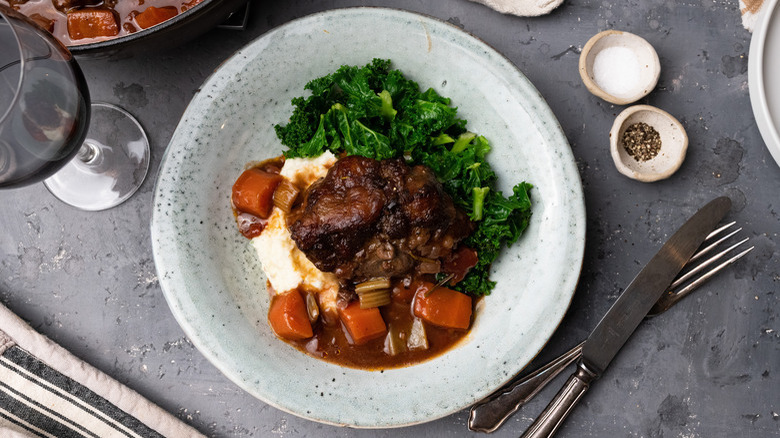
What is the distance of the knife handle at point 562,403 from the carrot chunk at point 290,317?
188 centimetres

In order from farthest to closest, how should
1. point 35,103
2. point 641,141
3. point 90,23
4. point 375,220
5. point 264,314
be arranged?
point 641,141 < point 264,314 < point 90,23 < point 375,220 < point 35,103

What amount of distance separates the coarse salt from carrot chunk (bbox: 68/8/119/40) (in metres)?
3.65

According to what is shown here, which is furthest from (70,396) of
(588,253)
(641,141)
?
(641,141)

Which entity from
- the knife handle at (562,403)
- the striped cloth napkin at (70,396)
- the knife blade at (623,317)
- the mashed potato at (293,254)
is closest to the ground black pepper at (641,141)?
the knife blade at (623,317)

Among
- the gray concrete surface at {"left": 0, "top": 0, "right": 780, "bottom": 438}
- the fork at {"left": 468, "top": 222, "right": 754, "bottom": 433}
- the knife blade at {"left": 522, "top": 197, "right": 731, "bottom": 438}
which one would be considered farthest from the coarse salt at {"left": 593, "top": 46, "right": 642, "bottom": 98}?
the fork at {"left": 468, "top": 222, "right": 754, "bottom": 433}

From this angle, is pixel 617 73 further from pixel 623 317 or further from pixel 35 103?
pixel 35 103

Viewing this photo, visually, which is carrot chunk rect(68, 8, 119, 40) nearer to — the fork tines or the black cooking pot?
the black cooking pot

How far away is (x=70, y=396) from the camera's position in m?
4.51

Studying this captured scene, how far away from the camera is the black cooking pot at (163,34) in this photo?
3635 millimetres

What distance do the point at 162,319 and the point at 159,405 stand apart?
684 mm

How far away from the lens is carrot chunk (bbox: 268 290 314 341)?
421 centimetres

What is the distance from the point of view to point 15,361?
14.7 feet

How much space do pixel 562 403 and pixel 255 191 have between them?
9.24 ft

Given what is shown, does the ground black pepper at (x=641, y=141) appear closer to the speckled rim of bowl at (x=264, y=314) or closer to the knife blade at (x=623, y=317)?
the knife blade at (x=623, y=317)
